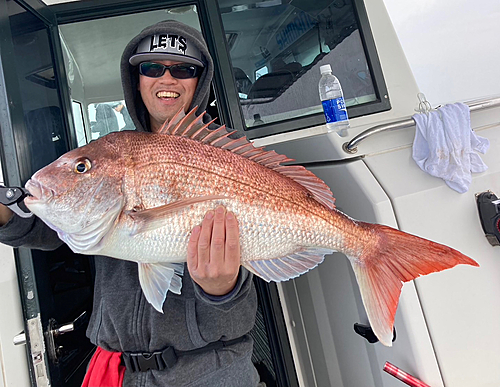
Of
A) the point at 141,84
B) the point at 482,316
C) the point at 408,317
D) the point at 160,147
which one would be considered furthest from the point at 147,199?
the point at 482,316

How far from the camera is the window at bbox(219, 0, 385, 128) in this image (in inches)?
90.9

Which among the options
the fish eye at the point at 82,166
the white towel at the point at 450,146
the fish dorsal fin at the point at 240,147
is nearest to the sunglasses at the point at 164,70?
the fish dorsal fin at the point at 240,147

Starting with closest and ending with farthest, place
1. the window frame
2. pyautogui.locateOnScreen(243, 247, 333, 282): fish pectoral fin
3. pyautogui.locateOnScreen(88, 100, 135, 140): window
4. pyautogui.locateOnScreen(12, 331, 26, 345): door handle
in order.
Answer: pyautogui.locateOnScreen(243, 247, 333, 282): fish pectoral fin, pyautogui.locateOnScreen(12, 331, 26, 345): door handle, the window frame, pyautogui.locateOnScreen(88, 100, 135, 140): window

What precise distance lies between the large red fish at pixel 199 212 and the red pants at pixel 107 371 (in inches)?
18.2

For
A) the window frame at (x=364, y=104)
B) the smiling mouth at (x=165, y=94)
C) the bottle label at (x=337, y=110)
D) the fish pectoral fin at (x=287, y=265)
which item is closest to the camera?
the fish pectoral fin at (x=287, y=265)

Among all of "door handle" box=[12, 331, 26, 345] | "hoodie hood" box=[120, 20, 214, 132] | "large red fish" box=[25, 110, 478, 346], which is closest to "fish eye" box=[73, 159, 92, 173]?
"large red fish" box=[25, 110, 478, 346]

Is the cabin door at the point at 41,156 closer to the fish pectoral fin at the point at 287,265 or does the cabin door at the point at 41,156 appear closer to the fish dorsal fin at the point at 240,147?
the fish dorsal fin at the point at 240,147

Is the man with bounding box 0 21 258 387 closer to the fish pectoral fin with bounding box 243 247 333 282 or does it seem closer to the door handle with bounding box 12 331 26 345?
the fish pectoral fin with bounding box 243 247 333 282

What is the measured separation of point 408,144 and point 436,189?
22 centimetres

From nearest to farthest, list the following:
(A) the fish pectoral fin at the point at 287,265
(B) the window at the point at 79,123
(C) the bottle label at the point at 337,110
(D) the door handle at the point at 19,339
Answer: (A) the fish pectoral fin at the point at 287,265 < (D) the door handle at the point at 19,339 < (C) the bottle label at the point at 337,110 < (B) the window at the point at 79,123

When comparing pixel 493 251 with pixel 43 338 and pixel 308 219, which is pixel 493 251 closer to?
pixel 308 219

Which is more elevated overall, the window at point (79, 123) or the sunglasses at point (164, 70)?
the window at point (79, 123)

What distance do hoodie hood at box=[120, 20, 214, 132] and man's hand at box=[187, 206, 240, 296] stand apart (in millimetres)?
783

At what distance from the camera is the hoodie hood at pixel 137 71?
1.53m
